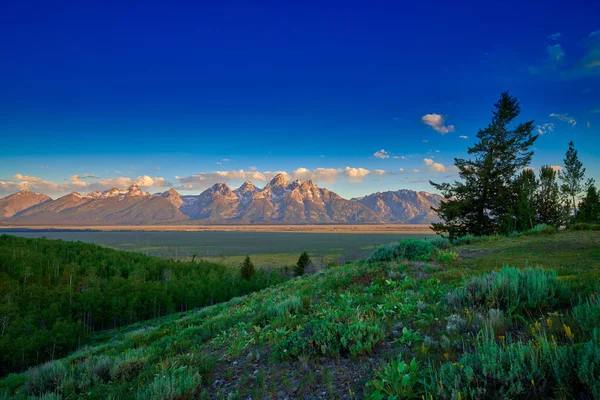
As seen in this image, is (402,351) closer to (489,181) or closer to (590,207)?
(489,181)

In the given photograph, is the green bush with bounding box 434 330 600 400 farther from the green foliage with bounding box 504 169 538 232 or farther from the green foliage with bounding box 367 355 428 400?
the green foliage with bounding box 504 169 538 232

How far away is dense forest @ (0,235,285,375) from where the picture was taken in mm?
52250

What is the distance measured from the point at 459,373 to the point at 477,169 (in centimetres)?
3250

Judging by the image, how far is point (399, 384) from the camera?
3.52 m

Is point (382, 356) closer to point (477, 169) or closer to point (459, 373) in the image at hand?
point (459, 373)

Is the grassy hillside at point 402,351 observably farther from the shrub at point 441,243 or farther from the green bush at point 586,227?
the green bush at point 586,227

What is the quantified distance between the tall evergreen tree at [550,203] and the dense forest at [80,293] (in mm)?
67137

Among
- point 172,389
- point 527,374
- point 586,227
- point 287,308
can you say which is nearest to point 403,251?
point 287,308

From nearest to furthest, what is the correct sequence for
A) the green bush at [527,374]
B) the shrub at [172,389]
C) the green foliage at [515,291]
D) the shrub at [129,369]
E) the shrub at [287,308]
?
the green bush at [527,374] < the shrub at [172,389] < the green foliage at [515,291] < the shrub at [129,369] < the shrub at [287,308]

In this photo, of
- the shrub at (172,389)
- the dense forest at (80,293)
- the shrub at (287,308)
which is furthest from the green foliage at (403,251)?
the dense forest at (80,293)

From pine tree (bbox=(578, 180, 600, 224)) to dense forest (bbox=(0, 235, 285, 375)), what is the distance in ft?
224

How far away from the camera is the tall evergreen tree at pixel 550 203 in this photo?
29406 millimetres

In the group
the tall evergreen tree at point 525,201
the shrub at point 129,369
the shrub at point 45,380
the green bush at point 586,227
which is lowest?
the shrub at point 45,380

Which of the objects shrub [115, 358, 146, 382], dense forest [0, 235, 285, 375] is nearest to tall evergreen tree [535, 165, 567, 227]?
shrub [115, 358, 146, 382]
